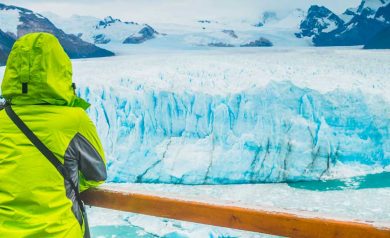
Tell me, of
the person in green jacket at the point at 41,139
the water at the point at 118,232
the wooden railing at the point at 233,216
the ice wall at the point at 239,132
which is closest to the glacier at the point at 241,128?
the ice wall at the point at 239,132

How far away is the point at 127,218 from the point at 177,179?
2.06m

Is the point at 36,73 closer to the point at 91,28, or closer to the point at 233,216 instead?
the point at 233,216

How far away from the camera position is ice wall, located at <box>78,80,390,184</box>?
8898 millimetres

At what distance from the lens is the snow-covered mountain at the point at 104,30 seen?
3103 centimetres

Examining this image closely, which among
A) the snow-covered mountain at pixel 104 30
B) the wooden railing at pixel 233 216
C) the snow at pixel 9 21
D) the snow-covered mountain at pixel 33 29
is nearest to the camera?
the wooden railing at pixel 233 216

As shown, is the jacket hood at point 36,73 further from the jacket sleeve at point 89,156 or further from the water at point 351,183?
the water at point 351,183

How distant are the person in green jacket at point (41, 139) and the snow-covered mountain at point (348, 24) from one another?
34.2m

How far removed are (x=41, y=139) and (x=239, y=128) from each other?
831 centimetres

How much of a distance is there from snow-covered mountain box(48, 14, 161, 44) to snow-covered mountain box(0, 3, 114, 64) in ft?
11.9

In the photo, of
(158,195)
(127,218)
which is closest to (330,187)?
(127,218)

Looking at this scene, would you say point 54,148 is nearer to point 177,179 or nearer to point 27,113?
point 27,113

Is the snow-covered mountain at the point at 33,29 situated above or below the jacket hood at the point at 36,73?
below

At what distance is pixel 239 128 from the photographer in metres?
9.26

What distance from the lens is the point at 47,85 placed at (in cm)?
108
